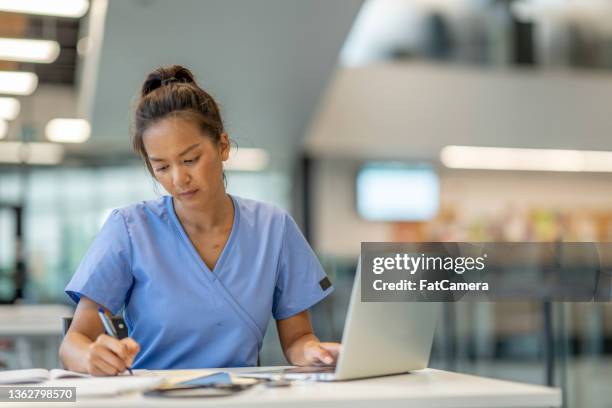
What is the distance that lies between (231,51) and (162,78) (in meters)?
5.01

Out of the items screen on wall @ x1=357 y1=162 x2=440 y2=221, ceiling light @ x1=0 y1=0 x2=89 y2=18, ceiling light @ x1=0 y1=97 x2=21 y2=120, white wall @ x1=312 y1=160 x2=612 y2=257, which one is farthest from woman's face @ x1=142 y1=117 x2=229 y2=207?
screen on wall @ x1=357 y1=162 x2=440 y2=221

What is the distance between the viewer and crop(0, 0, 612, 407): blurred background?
283 inches

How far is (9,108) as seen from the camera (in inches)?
352

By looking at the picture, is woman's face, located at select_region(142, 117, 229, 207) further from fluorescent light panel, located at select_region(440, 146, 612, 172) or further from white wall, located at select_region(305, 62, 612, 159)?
fluorescent light panel, located at select_region(440, 146, 612, 172)

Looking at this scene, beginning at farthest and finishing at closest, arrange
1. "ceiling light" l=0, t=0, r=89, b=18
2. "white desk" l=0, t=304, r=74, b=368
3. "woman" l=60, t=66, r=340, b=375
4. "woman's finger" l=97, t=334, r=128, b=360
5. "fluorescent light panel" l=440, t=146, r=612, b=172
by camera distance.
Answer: "fluorescent light panel" l=440, t=146, r=612, b=172 → "ceiling light" l=0, t=0, r=89, b=18 → "white desk" l=0, t=304, r=74, b=368 → "woman" l=60, t=66, r=340, b=375 → "woman's finger" l=97, t=334, r=128, b=360

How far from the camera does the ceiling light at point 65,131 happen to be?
9.20 meters

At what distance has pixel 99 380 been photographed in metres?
1.32

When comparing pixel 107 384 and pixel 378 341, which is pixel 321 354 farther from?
pixel 107 384

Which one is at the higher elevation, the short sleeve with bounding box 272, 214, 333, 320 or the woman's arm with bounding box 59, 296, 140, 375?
the short sleeve with bounding box 272, 214, 333, 320

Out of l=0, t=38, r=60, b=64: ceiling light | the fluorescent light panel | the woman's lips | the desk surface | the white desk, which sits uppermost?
l=0, t=38, r=60, b=64: ceiling light

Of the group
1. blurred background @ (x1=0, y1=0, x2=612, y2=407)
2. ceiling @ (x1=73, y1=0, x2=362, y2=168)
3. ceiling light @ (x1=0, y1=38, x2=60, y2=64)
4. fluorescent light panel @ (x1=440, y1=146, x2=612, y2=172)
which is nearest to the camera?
ceiling @ (x1=73, y1=0, x2=362, y2=168)

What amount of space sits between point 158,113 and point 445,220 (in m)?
8.66

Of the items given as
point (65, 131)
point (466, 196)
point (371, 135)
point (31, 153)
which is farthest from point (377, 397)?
point (466, 196)

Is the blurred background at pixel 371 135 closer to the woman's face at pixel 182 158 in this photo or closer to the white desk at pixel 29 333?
the white desk at pixel 29 333
